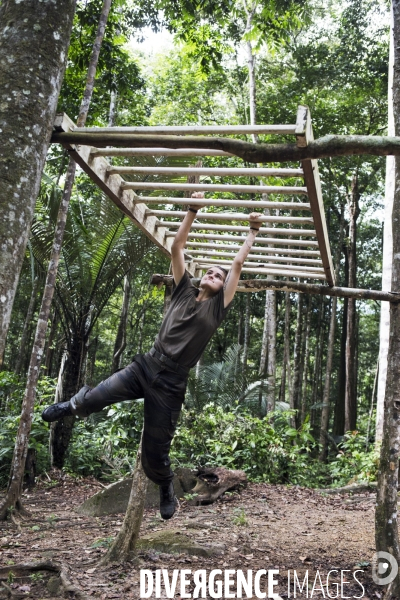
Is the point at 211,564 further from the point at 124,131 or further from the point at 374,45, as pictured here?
the point at 374,45

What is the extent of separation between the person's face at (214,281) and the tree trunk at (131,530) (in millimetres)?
1550

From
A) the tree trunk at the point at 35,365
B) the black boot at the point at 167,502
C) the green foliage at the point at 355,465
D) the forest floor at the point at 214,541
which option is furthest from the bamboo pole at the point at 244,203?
the green foliage at the point at 355,465

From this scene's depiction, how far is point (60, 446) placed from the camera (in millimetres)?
8086

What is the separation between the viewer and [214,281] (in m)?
3.84

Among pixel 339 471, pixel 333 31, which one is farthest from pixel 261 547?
pixel 333 31

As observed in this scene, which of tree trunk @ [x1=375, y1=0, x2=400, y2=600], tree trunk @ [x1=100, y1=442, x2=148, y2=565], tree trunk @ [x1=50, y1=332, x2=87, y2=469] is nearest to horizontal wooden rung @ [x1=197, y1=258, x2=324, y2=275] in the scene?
tree trunk @ [x1=375, y1=0, x2=400, y2=600]

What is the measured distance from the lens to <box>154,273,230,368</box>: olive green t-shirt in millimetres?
3619

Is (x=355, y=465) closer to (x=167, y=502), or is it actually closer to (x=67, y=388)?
(x=67, y=388)

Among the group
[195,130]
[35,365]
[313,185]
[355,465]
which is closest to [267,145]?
[195,130]

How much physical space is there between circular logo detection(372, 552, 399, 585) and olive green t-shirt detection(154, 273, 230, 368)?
199cm

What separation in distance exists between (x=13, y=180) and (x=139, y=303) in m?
18.1

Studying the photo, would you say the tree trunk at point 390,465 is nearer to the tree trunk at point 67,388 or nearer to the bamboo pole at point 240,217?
the bamboo pole at point 240,217

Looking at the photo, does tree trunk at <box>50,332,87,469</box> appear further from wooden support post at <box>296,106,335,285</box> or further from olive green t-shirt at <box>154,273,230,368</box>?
olive green t-shirt at <box>154,273,230,368</box>

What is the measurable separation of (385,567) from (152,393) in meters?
2.11
